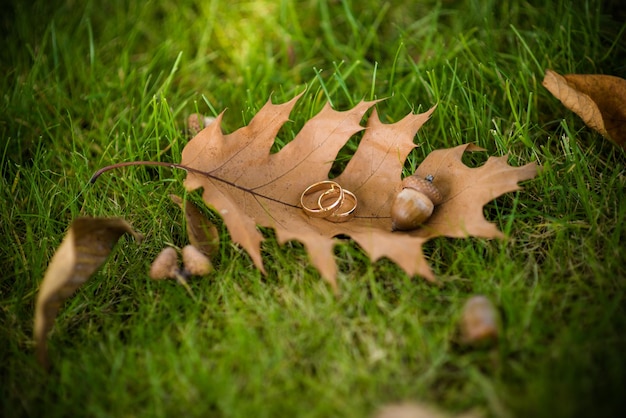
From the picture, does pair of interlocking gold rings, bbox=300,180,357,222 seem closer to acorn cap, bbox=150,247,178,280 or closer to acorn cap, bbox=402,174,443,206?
acorn cap, bbox=402,174,443,206

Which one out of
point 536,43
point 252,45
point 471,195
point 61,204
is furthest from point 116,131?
point 536,43

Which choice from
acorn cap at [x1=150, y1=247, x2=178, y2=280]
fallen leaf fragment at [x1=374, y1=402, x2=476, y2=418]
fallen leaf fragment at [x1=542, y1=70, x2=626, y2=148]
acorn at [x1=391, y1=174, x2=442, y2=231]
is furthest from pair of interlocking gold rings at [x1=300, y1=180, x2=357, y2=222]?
fallen leaf fragment at [x1=542, y1=70, x2=626, y2=148]

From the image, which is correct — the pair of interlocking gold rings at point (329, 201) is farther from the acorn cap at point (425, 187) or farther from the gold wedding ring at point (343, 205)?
the acorn cap at point (425, 187)

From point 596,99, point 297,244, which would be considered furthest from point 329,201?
point 596,99

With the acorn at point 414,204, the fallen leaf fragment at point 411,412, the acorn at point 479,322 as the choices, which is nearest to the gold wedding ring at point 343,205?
the acorn at point 414,204

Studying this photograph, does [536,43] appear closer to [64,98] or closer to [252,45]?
[252,45]
